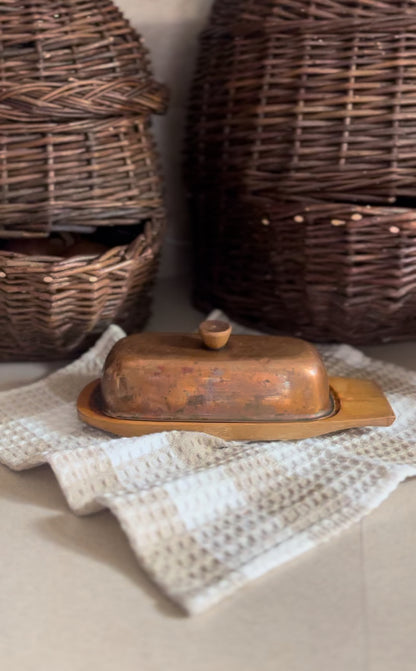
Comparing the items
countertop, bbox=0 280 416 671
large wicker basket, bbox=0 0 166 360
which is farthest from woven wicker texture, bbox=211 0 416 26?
countertop, bbox=0 280 416 671

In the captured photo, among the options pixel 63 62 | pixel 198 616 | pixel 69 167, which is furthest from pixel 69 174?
pixel 198 616

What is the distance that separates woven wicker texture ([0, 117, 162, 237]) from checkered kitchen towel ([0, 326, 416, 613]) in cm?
22

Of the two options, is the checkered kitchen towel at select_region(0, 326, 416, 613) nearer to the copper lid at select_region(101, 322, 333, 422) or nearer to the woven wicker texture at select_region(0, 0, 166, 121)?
the copper lid at select_region(101, 322, 333, 422)

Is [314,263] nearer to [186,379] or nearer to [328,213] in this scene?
[328,213]

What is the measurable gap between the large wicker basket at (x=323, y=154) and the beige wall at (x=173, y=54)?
16cm

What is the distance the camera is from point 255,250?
931 millimetres

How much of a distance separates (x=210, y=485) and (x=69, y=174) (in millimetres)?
411

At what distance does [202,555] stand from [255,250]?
1.60ft

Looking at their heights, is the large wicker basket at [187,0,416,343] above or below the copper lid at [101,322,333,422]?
above

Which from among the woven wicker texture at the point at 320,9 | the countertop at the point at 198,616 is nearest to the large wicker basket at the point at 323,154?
the woven wicker texture at the point at 320,9

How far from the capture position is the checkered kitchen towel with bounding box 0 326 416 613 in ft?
1.75

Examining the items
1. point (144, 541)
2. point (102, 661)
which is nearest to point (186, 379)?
point (144, 541)

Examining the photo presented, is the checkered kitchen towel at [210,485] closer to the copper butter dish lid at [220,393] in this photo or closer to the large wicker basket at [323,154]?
the copper butter dish lid at [220,393]

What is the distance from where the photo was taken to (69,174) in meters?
0.82
